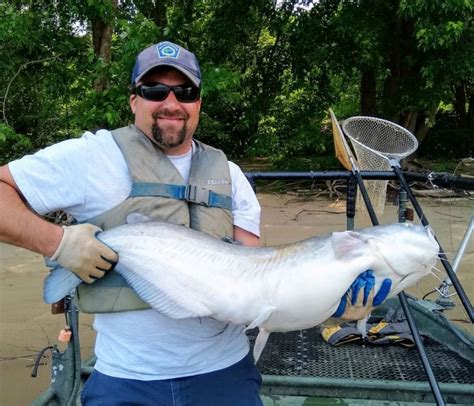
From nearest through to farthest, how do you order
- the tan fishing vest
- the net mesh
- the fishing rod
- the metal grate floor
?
the tan fishing vest → the fishing rod → the metal grate floor → the net mesh

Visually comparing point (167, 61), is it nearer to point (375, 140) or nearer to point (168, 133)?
point (168, 133)

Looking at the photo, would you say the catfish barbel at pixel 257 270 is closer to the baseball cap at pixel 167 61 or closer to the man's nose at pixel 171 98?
the man's nose at pixel 171 98

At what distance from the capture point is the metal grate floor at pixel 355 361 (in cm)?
324

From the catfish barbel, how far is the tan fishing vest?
0.23 ft

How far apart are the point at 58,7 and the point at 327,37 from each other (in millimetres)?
6386

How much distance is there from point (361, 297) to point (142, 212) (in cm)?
80

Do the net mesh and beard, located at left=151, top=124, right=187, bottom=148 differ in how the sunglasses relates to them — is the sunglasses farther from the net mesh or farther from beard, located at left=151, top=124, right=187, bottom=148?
→ the net mesh

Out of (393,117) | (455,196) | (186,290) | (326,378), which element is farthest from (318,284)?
(393,117)

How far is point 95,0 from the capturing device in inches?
344

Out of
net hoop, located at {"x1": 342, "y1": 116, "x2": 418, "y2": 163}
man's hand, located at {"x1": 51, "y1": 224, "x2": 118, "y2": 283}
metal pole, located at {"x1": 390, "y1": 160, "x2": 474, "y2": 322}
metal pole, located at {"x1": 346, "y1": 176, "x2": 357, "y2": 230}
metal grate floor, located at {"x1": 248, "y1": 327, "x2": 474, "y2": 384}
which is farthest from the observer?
net hoop, located at {"x1": 342, "y1": 116, "x2": 418, "y2": 163}

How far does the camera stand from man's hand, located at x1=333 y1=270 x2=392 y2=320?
1.96 m

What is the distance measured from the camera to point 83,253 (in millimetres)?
1945

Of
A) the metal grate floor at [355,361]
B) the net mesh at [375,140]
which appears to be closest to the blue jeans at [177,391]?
the metal grate floor at [355,361]

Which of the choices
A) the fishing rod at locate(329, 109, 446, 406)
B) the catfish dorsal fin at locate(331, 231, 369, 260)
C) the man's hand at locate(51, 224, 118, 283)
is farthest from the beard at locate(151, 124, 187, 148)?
the fishing rod at locate(329, 109, 446, 406)
